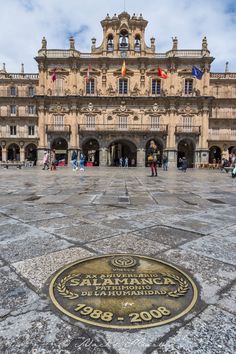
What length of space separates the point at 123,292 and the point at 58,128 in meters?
35.4

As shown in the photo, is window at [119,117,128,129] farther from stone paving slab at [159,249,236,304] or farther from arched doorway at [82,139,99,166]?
stone paving slab at [159,249,236,304]

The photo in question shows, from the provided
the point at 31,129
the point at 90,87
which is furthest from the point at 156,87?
the point at 31,129

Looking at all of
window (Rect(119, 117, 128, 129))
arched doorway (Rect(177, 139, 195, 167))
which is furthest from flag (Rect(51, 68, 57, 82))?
arched doorway (Rect(177, 139, 195, 167))

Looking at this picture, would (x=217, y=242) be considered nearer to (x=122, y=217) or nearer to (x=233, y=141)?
(x=122, y=217)

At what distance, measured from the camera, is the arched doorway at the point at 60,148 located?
37.3 m

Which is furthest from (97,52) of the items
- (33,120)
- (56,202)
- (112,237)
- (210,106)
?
(112,237)

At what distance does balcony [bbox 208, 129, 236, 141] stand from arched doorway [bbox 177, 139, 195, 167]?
9.56 feet

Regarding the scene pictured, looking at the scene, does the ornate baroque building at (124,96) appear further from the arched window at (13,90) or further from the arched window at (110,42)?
the arched window at (13,90)

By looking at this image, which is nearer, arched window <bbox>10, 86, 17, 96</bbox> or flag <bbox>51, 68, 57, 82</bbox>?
flag <bbox>51, 68, 57, 82</bbox>

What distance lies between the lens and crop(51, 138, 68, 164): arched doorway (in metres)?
37.3

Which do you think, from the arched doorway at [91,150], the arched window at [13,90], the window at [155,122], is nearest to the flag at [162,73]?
the window at [155,122]

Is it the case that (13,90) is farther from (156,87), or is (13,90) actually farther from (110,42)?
(156,87)

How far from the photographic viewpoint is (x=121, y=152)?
139 feet

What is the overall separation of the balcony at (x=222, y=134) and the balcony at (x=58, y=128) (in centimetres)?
2016
